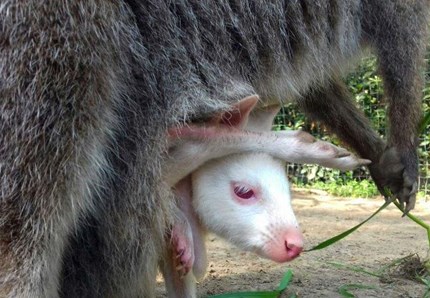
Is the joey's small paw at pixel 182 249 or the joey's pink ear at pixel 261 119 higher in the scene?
the joey's pink ear at pixel 261 119

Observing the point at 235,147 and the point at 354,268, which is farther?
the point at 354,268

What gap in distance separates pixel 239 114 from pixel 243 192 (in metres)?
0.30

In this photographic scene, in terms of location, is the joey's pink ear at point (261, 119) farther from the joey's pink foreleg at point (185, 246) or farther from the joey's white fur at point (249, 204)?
the joey's pink foreleg at point (185, 246)

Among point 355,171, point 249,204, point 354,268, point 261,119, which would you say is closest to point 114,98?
point 249,204

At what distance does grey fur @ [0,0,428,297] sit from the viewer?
2387 millimetres

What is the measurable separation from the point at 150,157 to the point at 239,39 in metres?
0.63

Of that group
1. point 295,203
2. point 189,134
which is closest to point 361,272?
point 189,134

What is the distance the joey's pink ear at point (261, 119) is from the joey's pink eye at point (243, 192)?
0.33m

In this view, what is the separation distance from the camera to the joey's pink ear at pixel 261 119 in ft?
10.3

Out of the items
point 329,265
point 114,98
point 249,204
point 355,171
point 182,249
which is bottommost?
point 329,265

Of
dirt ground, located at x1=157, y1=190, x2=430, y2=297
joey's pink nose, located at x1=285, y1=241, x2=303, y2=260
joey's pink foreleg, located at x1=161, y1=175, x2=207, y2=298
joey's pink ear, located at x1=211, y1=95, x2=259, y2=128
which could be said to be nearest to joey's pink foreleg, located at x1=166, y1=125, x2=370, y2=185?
joey's pink ear, located at x1=211, y1=95, x2=259, y2=128

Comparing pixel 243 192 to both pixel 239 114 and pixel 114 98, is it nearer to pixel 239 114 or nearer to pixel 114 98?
pixel 239 114

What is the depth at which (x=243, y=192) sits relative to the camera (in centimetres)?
287

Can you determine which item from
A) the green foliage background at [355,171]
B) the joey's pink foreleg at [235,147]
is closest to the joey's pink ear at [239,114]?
the joey's pink foreleg at [235,147]
